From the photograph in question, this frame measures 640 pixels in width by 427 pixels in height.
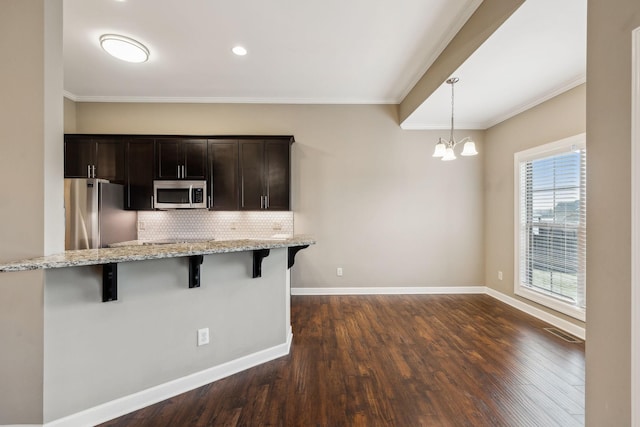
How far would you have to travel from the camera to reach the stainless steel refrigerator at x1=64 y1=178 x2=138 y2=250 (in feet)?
10.6

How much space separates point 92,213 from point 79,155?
3.89ft

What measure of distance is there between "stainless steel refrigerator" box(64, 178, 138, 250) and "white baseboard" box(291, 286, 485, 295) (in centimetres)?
270

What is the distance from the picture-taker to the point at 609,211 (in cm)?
119

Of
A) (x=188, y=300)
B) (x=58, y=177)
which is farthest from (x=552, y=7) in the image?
(x=58, y=177)

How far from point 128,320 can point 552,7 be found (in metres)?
3.54

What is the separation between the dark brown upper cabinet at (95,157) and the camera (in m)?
3.92

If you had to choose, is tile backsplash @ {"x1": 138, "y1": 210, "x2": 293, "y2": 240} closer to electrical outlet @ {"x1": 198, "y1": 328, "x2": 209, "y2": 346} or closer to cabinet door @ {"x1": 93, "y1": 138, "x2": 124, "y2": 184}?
cabinet door @ {"x1": 93, "y1": 138, "x2": 124, "y2": 184}

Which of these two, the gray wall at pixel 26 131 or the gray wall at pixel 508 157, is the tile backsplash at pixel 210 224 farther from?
the gray wall at pixel 508 157

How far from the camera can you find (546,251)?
3416 millimetres

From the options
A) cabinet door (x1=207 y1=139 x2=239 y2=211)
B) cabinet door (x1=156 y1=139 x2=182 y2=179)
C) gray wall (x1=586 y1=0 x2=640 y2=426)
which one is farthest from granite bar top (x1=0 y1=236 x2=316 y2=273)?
cabinet door (x1=156 y1=139 x2=182 y2=179)

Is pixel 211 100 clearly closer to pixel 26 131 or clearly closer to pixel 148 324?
pixel 26 131

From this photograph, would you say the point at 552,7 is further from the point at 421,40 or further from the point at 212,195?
the point at 212,195

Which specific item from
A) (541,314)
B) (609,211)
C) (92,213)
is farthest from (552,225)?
(92,213)

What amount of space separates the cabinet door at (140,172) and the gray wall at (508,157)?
5.21 m
